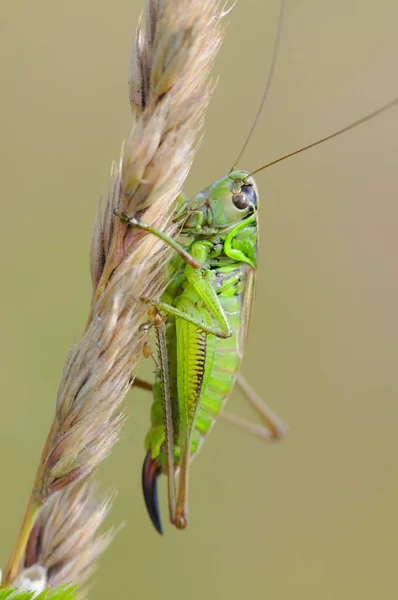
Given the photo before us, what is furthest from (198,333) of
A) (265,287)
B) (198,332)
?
(265,287)

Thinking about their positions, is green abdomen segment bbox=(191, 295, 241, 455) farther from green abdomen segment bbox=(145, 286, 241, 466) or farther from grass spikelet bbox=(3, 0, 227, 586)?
grass spikelet bbox=(3, 0, 227, 586)

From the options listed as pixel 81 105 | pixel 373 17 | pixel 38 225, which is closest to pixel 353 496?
pixel 38 225

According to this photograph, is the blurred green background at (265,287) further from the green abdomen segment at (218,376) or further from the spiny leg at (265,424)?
the green abdomen segment at (218,376)

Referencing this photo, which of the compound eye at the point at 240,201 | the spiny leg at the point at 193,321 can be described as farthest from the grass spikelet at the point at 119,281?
the compound eye at the point at 240,201

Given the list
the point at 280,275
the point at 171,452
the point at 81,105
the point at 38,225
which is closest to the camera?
the point at 171,452

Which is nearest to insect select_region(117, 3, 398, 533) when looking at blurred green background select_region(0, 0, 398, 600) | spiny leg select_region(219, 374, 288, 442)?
spiny leg select_region(219, 374, 288, 442)

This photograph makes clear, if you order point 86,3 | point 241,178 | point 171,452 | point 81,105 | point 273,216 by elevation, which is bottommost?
point 171,452

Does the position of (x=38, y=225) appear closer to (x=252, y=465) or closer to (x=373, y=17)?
(x=252, y=465)
